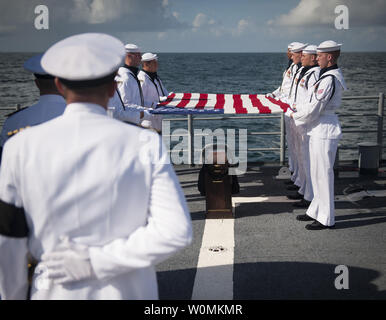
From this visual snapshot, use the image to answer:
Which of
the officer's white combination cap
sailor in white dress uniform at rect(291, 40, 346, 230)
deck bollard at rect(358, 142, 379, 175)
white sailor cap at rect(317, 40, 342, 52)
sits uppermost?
white sailor cap at rect(317, 40, 342, 52)

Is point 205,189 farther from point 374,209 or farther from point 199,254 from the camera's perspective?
point 374,209

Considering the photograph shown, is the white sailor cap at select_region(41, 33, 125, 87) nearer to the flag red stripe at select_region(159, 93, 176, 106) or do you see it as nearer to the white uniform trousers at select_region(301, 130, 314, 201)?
the white uniform trousers at select_region(301, 130, 314, 201)

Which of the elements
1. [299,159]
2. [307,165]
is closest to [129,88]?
[307,165]

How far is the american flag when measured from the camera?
723 cm

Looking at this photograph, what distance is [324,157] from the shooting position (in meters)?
6.33

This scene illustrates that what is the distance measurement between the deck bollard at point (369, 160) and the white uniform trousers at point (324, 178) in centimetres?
320

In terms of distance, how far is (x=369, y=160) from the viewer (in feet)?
30.4

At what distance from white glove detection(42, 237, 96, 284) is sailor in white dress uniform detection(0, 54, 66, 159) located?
124 centimetres

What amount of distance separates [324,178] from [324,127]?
649 millimetres

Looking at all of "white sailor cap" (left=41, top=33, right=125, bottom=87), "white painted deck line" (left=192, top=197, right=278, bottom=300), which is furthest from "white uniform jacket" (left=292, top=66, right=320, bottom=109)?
"white sailor cap" (left=41, top=33, right=125, bottom=87)

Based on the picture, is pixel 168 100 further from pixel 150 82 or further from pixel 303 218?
pixel 303 218
